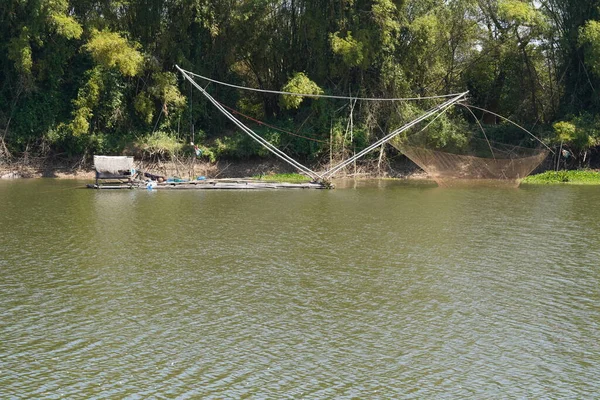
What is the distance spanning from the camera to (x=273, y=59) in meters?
34.9

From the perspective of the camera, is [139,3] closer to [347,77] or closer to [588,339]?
[347,77]

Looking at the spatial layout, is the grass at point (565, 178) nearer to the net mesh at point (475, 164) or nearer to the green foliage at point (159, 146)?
the net mesh at point (475, 164)

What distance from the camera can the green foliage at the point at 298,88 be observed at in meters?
32.2

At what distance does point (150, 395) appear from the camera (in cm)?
848

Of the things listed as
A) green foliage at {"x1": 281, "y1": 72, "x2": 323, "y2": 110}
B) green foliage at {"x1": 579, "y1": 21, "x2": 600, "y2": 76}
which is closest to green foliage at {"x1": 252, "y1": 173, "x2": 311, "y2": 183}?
green foliage at {"x1": 281, "y1": 72, "x2": 323, "y2": 110}

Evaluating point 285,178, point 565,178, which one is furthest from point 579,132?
point 285,178

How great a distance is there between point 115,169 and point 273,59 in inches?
387

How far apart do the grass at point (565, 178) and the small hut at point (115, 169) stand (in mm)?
14429

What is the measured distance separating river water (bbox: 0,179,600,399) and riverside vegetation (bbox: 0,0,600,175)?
11.7 metres

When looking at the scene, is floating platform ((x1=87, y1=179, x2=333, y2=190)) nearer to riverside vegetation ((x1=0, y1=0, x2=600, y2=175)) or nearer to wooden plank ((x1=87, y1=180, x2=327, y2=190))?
wooden plank ((x1=87, y1=180, x2=327, y2=190))

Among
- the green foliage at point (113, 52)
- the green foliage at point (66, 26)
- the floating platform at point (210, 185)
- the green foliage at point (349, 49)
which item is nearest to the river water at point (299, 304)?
the floating platform at point (210, 185)

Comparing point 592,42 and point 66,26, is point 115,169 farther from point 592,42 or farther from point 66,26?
point 592,42

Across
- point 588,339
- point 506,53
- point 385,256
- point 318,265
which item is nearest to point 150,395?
point 588,339

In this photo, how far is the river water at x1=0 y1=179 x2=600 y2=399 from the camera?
898 centimetres
